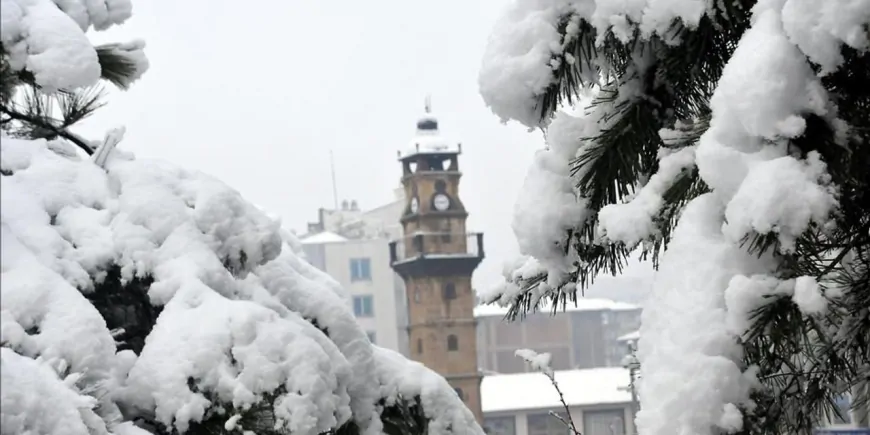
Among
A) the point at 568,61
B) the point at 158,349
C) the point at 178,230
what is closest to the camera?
the point at 568,61

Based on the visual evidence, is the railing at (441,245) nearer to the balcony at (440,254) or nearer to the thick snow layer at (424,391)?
the balcony at (440,254)

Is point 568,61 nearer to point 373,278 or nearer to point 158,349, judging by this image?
point 158,349

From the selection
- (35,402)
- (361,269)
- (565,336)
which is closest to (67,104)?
(35,402)

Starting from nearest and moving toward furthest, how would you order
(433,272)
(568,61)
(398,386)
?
1. (568,61)
2. (398,386)
3. (433,272)

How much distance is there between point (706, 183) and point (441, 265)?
35.8 m

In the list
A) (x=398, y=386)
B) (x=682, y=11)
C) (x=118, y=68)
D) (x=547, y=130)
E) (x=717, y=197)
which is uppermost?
(x=118, y=68)

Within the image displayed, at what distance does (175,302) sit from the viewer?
10.9 ft

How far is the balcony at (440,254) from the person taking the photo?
123 feet

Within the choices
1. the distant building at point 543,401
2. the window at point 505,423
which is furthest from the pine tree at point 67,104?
the window at point 505,423

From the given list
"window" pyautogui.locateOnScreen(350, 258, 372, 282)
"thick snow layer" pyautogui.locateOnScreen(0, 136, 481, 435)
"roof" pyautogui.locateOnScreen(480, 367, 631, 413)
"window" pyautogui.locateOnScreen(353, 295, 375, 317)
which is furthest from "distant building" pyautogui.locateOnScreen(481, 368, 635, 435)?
"thick snow layer" pyautogui.locateOnScreen(0, 136, 481, 435)

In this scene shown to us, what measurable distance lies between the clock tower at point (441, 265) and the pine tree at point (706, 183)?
114 feet

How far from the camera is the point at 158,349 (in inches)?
125

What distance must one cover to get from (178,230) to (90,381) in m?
0.79

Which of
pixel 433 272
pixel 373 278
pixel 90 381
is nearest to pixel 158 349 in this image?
pixel 90 381
